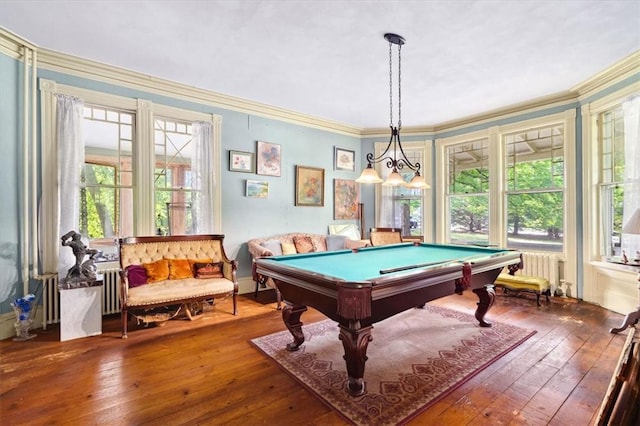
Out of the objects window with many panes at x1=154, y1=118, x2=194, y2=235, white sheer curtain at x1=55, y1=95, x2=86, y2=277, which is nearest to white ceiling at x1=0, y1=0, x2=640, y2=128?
white sheer curtain at x1=55, y1=95, x2=86, y2=277

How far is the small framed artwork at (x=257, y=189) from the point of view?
4.89 metres

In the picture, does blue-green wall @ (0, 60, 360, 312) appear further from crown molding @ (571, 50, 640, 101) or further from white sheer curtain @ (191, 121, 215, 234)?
crown molding @ (571, 50, 640, 101)

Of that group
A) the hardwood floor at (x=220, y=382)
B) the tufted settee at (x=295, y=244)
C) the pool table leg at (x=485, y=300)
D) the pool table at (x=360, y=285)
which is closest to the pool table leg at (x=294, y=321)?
the pool table at (x=360, y=285)

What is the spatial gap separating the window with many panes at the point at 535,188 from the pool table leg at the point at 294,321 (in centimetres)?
414

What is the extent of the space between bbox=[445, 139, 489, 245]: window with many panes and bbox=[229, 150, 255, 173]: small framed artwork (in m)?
3.77

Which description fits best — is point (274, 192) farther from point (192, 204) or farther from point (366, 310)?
point (366, 310)

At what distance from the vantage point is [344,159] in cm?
616

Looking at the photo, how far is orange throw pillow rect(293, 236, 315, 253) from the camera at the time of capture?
5098 millimetres

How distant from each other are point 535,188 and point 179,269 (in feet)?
17.7

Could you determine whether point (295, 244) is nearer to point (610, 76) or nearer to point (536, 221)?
point (536, 221)

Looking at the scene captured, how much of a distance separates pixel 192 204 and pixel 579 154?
5584mm

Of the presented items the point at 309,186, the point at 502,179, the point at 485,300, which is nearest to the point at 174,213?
the point at 309,186

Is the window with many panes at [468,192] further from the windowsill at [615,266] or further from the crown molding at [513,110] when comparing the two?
the windowsill at [615,266]

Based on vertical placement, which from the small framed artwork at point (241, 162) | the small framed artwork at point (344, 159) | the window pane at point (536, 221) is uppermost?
the small framed artwork at point (344, 159)
